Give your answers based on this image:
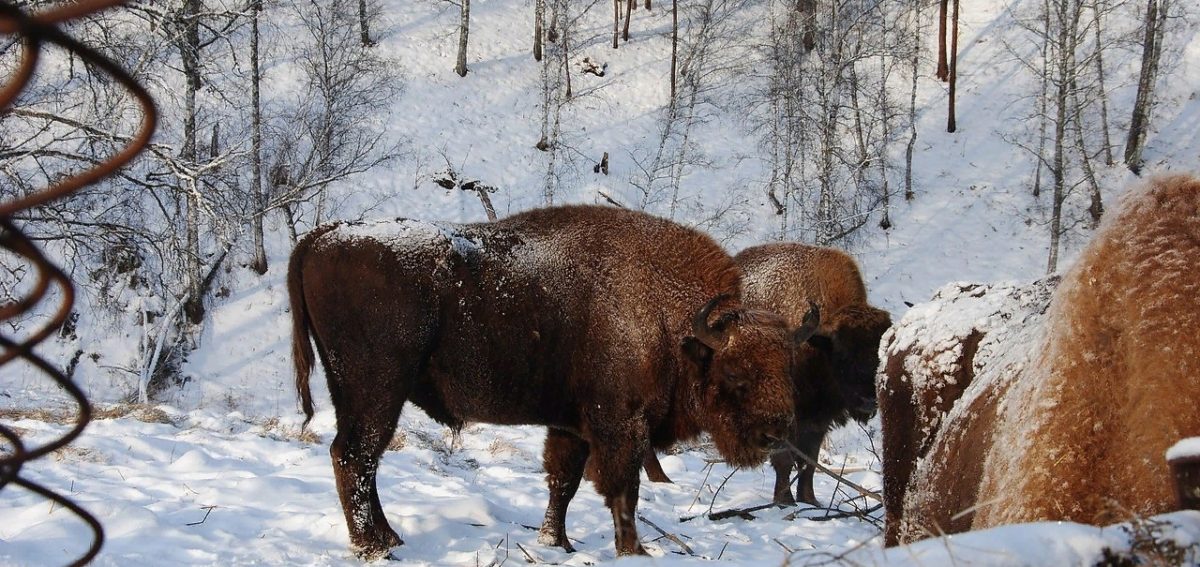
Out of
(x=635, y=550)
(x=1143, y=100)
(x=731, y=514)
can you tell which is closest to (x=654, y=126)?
(x=1143, y=100)

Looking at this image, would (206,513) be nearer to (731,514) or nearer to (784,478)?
(731,514)

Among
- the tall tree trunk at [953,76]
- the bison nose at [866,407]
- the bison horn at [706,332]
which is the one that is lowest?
the bison nose at [866,407]

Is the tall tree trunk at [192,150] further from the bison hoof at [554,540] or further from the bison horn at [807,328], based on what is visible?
the bison horn at [807,328]

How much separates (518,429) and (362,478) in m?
5.47

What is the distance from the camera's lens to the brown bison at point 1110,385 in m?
1.89

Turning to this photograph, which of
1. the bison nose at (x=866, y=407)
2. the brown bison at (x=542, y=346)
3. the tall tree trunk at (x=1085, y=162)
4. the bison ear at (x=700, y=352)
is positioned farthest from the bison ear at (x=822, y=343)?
the tall tree trunk at (x=1085, y=162)

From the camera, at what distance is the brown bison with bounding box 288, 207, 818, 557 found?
5609 mm

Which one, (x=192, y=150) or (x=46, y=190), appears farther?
(x=192, y=150)

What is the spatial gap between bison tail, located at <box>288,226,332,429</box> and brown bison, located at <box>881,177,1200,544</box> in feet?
14.4

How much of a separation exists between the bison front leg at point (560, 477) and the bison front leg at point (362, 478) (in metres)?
1.01

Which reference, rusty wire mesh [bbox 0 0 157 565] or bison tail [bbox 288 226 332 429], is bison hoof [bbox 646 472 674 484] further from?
rusty wire mesh [bbox 0 0 157 565]

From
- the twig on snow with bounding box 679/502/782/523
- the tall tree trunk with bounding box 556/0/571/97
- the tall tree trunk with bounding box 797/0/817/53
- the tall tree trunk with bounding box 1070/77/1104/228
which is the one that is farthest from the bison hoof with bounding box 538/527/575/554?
the tall tree trunk with bounding box 1070/77/1104/228

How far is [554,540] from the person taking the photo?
582 centimetres

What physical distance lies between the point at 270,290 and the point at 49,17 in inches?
834
